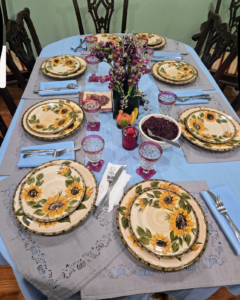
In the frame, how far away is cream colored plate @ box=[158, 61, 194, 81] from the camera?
4.36ft

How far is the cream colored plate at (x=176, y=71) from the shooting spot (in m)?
1.33

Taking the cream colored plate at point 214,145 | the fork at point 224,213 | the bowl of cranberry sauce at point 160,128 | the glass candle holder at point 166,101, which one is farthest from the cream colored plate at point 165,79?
the fork at point 224,213

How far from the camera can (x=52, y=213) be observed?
2.30 ft

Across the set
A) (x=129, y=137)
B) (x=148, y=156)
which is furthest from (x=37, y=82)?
(x=148, y=156)

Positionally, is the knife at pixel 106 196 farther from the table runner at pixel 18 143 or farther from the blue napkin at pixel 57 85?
the blue napkin at pixel 57 85

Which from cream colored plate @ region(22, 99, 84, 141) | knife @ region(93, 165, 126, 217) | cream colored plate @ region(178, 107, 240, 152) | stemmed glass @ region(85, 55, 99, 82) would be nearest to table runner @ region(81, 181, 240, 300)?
knife @ region(93, 165, 126, 217)

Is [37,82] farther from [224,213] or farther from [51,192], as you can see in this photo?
[224,213]

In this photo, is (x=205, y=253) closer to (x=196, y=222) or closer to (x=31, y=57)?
(x=196, y=222)

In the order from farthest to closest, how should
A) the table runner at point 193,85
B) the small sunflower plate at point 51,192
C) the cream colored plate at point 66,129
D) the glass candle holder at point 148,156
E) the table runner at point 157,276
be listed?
the table runner at point 193,85 < the cream colored plate at point 66,129 < the glass candle holder at point 148,156 < the small sunflower plate at point 51,192 < the table runner at point 157,276

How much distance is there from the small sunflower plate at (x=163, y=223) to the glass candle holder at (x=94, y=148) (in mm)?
244

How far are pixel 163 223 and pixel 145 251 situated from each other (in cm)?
12

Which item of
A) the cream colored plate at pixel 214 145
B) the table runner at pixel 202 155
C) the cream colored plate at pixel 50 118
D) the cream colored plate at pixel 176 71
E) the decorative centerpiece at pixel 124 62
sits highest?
the decorative centerpiece at pixel 124 62

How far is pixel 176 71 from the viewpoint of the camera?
1387mm

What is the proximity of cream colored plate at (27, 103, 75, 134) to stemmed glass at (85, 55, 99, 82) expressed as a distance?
1.25ft
